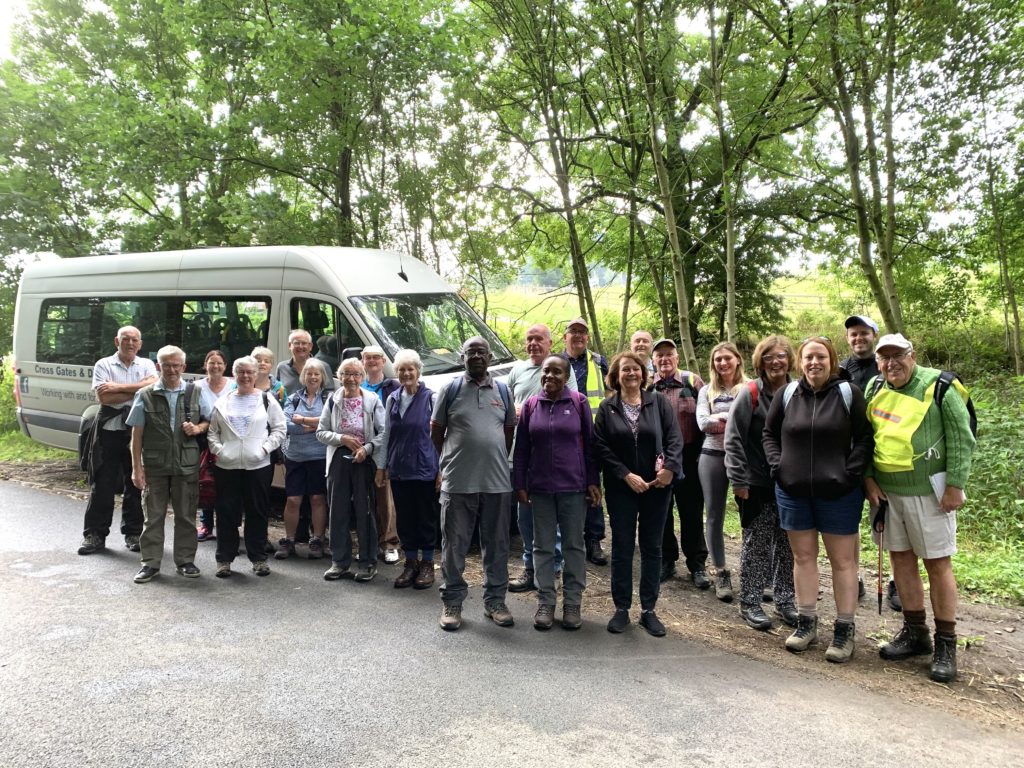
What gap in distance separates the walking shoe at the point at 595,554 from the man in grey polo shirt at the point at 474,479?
139 centimetres

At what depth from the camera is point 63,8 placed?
13.8m

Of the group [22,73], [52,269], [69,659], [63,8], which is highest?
[63,8]

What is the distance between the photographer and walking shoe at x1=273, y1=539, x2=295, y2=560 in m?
5.87

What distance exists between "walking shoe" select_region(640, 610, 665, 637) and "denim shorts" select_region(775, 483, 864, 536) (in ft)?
3.24

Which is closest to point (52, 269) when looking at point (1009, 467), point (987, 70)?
point (1009, 467)

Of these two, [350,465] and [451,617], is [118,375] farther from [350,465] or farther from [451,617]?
[451,617]

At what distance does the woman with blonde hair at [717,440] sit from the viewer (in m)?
4.96

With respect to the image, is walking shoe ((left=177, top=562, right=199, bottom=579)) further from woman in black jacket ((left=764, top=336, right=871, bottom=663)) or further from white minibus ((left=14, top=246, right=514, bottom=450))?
woman in black jacket ((left=764, top=336, right=871, bottom=663))

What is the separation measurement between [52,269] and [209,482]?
546cm

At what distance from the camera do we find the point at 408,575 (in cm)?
524

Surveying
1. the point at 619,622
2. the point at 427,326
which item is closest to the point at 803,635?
the point at 619,622

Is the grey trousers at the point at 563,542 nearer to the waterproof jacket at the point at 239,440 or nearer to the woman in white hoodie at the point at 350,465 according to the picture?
the woman in white hoodie at the point at 350,465

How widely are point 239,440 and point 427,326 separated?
87.8 inches

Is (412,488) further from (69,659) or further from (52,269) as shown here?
(52,269)
